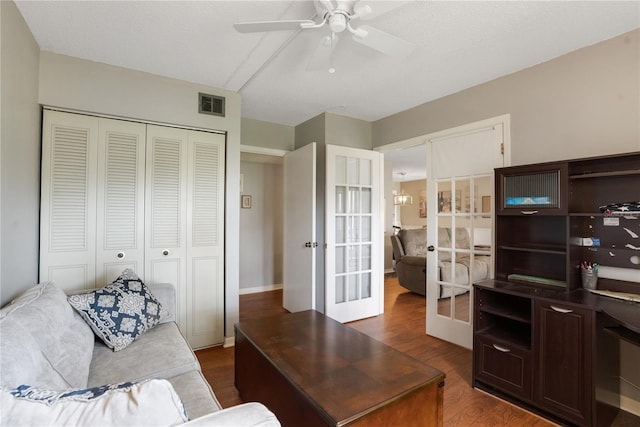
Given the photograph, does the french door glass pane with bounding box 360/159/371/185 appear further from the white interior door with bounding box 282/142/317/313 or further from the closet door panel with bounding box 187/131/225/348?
the closet door panel with bounding box 187/131/225/348

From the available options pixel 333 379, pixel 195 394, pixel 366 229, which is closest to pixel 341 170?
pixel 366 229

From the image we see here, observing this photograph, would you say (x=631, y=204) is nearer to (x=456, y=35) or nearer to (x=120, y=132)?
(x=456, y=35)

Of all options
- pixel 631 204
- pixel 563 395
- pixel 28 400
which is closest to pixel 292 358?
pixel 28 400

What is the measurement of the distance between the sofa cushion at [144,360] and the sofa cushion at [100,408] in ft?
3.04

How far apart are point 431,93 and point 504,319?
2.12m

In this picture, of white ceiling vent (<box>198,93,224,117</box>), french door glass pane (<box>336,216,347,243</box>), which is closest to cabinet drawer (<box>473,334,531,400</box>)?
french door glass pane (<box>336,216,347,243</box>)

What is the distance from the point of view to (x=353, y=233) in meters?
3.67

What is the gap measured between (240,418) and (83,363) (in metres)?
1.24

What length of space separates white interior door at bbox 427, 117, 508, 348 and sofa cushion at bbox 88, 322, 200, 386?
2.36 meters

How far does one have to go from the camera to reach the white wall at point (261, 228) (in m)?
4.94

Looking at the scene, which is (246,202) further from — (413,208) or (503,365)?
(413,208)

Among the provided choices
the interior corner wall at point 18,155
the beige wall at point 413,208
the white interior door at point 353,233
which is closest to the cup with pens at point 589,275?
the white interior door at point 353,233

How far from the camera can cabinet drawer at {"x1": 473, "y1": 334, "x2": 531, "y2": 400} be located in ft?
6.33

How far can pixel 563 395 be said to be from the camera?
1.76 m
